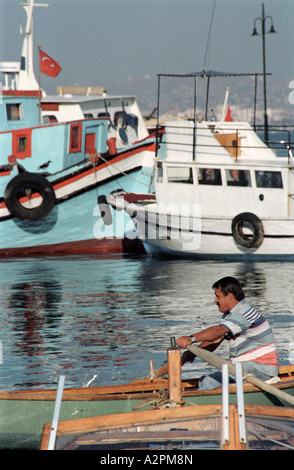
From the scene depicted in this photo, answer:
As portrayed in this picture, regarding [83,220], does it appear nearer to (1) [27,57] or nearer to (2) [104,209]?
(2) [104,209]

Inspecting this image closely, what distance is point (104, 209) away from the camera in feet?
75.2

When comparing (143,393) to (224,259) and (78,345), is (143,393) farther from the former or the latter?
(224,259)

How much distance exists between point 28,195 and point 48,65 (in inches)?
304

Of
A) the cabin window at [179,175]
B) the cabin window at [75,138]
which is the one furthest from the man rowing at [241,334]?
the cabin window at [75,138]

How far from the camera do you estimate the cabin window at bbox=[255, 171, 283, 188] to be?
66.2 ft

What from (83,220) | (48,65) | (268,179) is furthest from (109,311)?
(48,65)

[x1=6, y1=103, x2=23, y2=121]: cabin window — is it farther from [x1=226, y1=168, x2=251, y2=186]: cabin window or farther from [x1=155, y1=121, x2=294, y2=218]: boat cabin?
[x1=226, y1=168, x2=251, y2=186]: cabin window

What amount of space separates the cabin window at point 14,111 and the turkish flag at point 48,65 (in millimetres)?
4145

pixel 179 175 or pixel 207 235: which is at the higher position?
pixel 179 175

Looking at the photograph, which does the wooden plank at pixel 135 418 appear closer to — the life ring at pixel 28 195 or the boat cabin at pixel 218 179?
the boat cabin at pixel 218 179

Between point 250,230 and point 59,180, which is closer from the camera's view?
point 250,230

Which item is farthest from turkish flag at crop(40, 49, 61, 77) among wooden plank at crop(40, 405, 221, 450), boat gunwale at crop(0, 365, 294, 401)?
wooden plank at crop(40, 405, 221, 450)

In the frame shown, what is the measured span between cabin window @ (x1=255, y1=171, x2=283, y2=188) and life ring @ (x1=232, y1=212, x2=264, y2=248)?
999mm

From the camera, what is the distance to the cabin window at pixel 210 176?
67.1 ft
